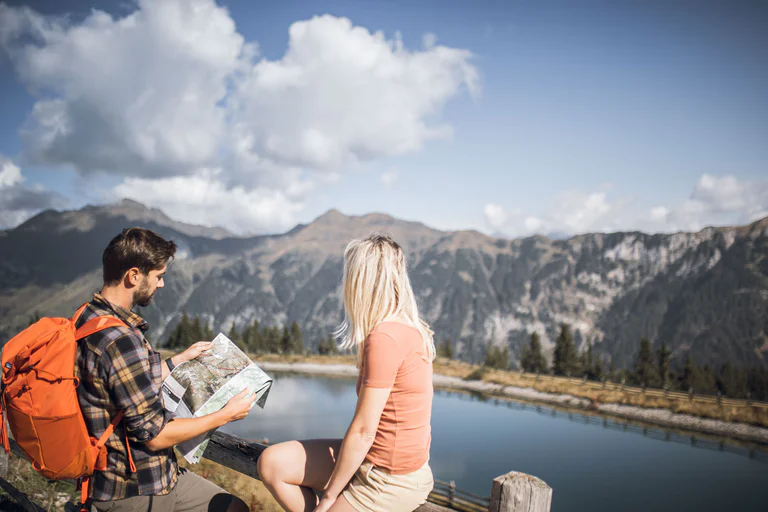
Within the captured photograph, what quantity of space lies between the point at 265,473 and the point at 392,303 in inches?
58.5

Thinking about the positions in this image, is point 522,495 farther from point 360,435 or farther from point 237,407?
point 237,407

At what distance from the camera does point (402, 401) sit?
2.89 meters

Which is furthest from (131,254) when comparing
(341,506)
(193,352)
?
(341,506)

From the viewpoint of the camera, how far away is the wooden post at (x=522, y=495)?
2.87 meters

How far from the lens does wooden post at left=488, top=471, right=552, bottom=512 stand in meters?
2.87

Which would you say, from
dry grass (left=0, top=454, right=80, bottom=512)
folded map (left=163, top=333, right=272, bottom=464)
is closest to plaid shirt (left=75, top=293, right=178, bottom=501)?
folded map (left=163, top=333, right=272, bottom=464)

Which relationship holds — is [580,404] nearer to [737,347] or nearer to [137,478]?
[137,478]

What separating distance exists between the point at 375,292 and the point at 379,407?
72 cm

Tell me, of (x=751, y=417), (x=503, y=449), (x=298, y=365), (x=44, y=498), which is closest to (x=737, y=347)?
(x=751, y=417)

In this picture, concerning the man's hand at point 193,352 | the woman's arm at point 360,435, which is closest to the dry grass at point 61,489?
the man's hand at point 193,352

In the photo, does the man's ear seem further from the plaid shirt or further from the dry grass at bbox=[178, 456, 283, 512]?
the dry grass at bbox=[178, 456, 283, 512]

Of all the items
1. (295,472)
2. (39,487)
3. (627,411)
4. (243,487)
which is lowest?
(627,411)

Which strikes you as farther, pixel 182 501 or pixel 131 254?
pixel 182 501

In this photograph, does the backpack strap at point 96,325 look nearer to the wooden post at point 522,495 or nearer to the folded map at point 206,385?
the folded map at point 206,385
